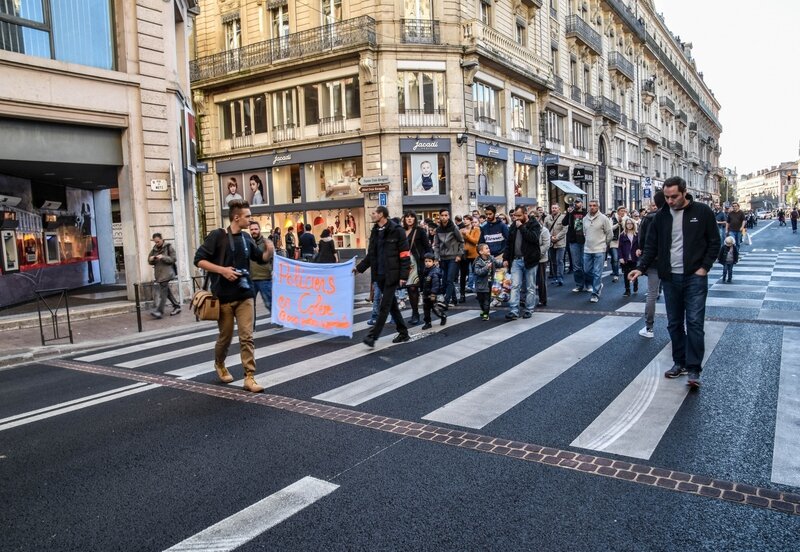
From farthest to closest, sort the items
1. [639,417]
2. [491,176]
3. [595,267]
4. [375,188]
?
[491,176] < [375,188] < [595,267] < [639,417]

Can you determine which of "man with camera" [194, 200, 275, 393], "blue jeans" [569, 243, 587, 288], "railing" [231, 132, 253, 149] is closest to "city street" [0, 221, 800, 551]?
"man with camera" [194, 200, 275, 393]

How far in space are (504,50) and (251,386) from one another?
26.4 meters

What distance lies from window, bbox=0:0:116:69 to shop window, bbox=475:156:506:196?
679 inches

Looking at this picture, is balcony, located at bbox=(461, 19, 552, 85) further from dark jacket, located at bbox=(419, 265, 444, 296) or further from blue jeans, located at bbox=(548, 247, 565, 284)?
dark jacket, located at bbox=(419, 265, 444, 296)

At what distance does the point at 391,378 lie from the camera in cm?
638

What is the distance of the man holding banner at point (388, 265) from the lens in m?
8.23

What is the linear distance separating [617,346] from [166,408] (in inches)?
216

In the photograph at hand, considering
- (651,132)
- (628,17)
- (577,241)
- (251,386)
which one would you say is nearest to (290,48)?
(577,241)

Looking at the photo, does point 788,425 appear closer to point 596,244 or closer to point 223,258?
point 223,258

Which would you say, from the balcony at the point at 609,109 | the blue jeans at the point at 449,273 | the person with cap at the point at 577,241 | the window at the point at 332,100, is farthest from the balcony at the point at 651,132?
the blue jeans at the point at 449,273

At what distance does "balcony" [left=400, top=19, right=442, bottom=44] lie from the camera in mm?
25609

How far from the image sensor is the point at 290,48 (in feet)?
90.8

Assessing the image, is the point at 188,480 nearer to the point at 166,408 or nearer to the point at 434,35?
the point at 166,408

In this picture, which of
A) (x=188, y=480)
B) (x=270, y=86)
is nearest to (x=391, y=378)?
(x=188, y=480)
